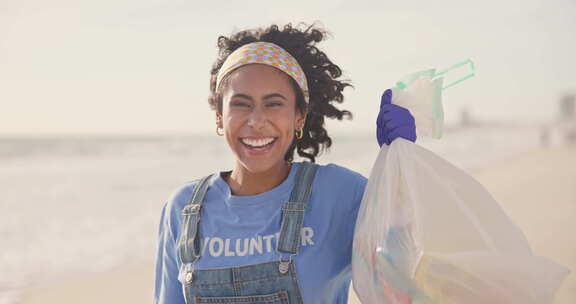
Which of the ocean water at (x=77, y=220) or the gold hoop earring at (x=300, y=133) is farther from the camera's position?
the ocean water at (x=77, y=220)

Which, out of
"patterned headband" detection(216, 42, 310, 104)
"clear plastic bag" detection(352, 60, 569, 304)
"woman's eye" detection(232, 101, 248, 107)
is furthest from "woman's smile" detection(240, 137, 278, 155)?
"clear plastic bag" detection(352, 60, 569, 304)

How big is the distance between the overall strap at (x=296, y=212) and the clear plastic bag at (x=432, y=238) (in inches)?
7.4

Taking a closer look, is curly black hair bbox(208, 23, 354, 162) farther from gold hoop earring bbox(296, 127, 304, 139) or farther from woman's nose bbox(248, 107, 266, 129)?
woman's nose bbox(248, 107, 266, 129)

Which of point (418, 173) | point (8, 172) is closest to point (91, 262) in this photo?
point (418, 173)

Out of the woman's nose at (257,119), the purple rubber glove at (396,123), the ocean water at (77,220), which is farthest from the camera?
the ocean water at (77,220)

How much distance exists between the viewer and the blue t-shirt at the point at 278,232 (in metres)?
1.77

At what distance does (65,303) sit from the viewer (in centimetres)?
381

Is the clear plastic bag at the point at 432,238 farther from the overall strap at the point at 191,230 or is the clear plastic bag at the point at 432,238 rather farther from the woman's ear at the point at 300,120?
the overall strap at the point at 191,230

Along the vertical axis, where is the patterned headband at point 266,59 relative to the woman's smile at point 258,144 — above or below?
above

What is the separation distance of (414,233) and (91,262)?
→ 382 centimetres

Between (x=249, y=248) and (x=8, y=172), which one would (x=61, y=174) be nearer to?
(x=8, y=172)

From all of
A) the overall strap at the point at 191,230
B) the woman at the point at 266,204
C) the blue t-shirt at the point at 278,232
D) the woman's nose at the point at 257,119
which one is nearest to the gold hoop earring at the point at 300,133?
the woman at the point at 266,204

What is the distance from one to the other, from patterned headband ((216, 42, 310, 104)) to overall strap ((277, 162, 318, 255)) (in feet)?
0.85

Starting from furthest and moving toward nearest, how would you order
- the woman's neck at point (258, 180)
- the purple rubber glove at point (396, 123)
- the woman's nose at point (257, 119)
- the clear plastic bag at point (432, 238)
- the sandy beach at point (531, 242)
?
the sandy beach at point (531, 242)
the woman's neck at point (258, 180)
the woman's nose at point (257, 119)
the purple rubber glove at point (396, 123)
the clear plastic bag at point (432, 238)
